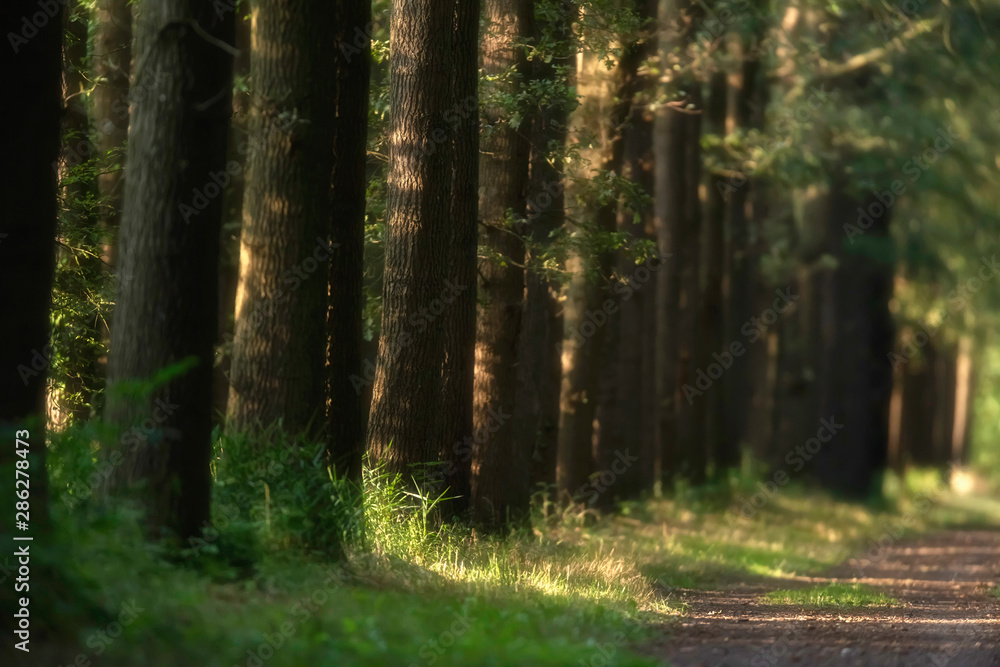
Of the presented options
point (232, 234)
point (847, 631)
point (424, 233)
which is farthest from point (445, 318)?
point (232, 234)

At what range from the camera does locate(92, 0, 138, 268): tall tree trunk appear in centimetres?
1512

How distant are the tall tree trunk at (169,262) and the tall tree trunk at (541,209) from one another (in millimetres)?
7059

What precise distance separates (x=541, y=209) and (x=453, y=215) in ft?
9.87

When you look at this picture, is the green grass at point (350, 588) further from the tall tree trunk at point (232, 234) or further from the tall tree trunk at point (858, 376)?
the tall tree trunk at point (858, 376)

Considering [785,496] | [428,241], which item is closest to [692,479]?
[785,496]

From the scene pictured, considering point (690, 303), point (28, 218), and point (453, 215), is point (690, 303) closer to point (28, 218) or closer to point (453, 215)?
point (453, 215)

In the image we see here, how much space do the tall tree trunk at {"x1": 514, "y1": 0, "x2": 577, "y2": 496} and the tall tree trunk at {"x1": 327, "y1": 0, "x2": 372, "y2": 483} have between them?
446 cm

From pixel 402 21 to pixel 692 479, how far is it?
18.0 metres

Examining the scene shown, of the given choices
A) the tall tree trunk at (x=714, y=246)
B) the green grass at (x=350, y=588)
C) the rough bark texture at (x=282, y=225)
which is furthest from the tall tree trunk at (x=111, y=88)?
the tall tree trunk at (x=714, y=246)

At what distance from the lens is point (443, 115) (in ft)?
39.3

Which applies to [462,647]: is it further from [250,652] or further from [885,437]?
[885,437]

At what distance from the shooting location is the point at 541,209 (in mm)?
14961

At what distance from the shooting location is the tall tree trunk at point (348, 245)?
33.3 feet

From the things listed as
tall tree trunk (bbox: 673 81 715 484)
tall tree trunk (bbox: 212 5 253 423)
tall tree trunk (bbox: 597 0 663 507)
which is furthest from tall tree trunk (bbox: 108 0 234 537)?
tall tree trunk (bbox: 673 81 715 484)
